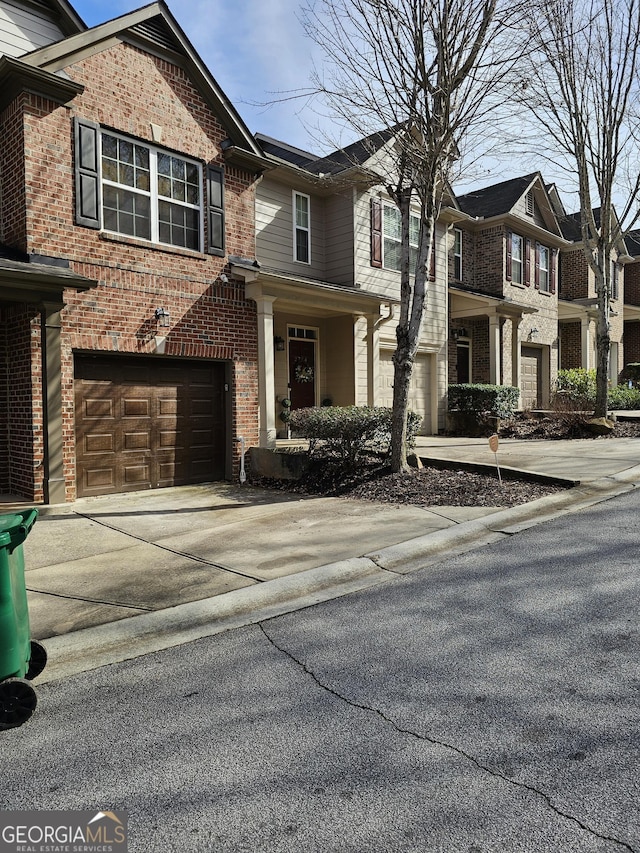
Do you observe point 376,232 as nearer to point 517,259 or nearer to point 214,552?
point 517,259

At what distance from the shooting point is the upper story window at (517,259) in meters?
19.6

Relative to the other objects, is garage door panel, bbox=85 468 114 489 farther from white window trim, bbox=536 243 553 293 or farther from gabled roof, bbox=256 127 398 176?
white window trim, bbox=536 243 553 293

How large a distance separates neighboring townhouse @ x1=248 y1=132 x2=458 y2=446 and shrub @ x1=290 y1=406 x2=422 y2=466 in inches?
133

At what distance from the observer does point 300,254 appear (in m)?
13.9

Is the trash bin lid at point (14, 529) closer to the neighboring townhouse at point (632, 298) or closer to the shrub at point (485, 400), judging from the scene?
the shrub at point (485, 400)

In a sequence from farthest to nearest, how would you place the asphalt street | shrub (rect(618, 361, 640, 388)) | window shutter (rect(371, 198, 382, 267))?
shrub (rect(618, 361, 640, 388)) → window shutter (rect(371, 198, 382, 267)) → the asphalt street

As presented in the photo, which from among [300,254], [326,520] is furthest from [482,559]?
[300,254]

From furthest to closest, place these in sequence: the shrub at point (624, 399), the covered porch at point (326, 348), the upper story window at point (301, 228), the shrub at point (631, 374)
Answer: the shrub at point (631, 374) < the shrub at point (624, 399) < the upper story window at point (301, 228) < the covered porch at point (326, 348)

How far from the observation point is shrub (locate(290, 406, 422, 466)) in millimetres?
9531

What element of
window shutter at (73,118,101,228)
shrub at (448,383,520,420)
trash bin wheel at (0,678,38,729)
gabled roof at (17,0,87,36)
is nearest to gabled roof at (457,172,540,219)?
shrub at (448,383,520,420)

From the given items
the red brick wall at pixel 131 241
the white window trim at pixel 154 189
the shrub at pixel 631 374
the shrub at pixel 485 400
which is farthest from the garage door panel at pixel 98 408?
the shrub at pixel 631 374

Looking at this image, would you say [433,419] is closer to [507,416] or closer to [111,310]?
[507,416]

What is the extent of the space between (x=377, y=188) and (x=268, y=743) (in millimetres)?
14049

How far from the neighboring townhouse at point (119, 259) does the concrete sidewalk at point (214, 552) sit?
1.07 m
